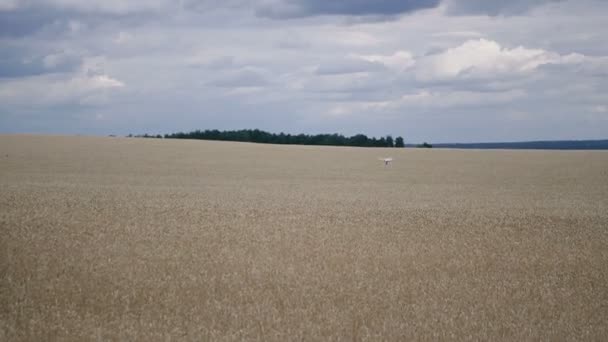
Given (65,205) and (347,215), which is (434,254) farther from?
(65,205)

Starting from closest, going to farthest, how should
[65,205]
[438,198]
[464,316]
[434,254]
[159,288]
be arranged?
[464,316] < [159,288] < [434,254] < [65,205] < [438,198]

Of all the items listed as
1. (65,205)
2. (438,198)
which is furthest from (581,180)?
(65,205)

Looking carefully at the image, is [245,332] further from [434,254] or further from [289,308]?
[434,254]

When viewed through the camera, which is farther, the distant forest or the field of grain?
the distant forest

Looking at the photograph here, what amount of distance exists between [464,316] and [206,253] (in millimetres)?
4835

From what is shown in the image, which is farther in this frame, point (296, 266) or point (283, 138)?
point (283, 138)

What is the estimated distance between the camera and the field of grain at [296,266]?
8.35 meters

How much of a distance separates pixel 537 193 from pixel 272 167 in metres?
18.3

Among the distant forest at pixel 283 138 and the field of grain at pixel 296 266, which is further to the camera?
the distant forest at pixel 283 138

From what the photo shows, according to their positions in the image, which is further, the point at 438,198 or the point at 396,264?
the point at 438,198

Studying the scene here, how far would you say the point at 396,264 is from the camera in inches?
444

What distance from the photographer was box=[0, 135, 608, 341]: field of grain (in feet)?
27.4

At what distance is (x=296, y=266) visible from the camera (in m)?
10.9

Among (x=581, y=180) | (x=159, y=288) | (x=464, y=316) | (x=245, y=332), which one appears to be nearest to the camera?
(x=245, y=332)
